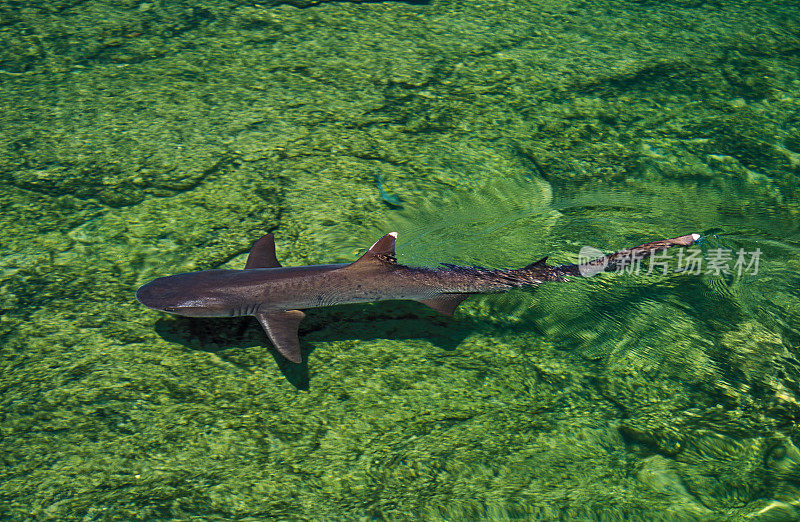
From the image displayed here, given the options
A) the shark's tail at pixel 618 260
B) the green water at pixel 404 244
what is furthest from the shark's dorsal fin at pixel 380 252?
the shark's tail at pixel 618 260

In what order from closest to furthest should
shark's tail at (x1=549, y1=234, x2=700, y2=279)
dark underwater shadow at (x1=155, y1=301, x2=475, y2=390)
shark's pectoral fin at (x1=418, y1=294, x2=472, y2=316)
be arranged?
1. dark underwater shadow at (x1=155, y1=301, x2=475, y2=390)
2. shark's pectoral fin at (x1=418, y1=294, x2=472, y2=316)
3. shark's tail at (x1=549, y1=234, x2=700, y2=279)

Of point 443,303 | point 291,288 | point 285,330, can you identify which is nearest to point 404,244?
point 443,303

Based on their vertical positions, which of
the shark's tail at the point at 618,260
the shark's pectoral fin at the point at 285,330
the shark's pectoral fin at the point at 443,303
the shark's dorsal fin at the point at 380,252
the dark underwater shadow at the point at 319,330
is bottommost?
the dark underwater shadow at the point at 319,330

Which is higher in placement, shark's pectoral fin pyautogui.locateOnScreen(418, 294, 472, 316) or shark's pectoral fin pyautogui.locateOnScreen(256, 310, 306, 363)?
shark's pectoral fin pyautogui.locateOnScreen(418, 294, 472, 316)

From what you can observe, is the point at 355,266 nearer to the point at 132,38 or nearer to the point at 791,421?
the point at 791,421

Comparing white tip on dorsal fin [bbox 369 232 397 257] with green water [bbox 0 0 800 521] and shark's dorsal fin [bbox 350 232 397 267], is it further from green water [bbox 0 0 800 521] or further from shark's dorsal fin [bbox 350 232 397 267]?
green water [bbox 0 0 800 521]

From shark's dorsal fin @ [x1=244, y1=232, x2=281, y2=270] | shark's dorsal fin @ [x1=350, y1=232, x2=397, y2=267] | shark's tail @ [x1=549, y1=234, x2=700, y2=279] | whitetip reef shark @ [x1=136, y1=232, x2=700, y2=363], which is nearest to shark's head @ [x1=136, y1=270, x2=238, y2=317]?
whitetip reef shark @ [x1=136, y1=232, x2=700, y2=363]

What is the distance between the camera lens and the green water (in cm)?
282

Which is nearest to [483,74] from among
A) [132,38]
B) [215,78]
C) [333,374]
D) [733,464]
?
[215,78]

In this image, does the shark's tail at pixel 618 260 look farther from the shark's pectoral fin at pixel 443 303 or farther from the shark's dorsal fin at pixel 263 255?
the shark's dorsal fin at pixel 263 255

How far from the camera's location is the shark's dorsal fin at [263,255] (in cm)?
351

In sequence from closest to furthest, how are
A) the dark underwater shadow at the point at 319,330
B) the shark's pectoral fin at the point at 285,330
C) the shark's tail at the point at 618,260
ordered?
the shark's pectoral fin at the point at 285,330 < the dark underwater shadow at the point at 319,330 < the shark's tail at the point at 618,260

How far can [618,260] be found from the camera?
387 cm

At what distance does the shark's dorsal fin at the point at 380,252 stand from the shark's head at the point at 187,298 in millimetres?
619
